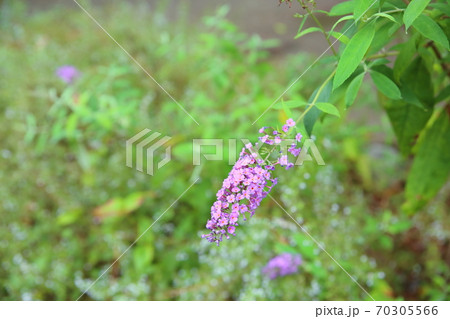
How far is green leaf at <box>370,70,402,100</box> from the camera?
29.9 inches

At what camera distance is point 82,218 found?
6.08 feet

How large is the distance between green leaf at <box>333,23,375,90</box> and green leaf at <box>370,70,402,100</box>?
101mm

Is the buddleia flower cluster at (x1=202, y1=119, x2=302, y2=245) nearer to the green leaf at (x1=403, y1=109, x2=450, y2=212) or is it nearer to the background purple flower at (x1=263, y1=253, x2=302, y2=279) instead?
the green leaf at (x1=403, y1=109, x2=450, y2=212)

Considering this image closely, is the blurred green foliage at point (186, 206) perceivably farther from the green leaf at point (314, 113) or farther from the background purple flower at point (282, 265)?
the green leaf at point (314, 113)

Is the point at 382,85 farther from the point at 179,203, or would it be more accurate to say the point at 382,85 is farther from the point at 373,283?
the point at 179,203

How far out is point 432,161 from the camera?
1.10 m

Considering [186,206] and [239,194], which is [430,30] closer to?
[239,194]

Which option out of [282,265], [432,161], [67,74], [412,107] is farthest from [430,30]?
[67,74]

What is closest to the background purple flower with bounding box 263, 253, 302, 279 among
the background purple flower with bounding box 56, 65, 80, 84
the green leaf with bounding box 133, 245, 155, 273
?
the green leaf with bounding box 133, 245, 155, 273

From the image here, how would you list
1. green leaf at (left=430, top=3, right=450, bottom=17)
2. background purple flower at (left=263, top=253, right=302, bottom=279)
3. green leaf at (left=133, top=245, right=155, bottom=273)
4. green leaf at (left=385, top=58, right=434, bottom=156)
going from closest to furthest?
green leaf at (left=430, top=3, right=450, bottom=17) → green leaf at (left=385, top=58, right=434, bottom=156) → background purple flower at (left=263, top=253, right=302, bottom=279) → green leaf at (left=133, top=245, right=155, bottom=273)

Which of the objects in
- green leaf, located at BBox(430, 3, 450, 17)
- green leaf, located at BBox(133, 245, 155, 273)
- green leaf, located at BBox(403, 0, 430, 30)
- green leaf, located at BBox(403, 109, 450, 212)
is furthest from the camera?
green leaf, located at BBox(133, 245, 155, 273)

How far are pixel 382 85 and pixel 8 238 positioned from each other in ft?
4.63

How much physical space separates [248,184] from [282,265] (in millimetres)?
777

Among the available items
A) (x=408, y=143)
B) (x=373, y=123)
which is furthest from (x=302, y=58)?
(x=408, y=143)
